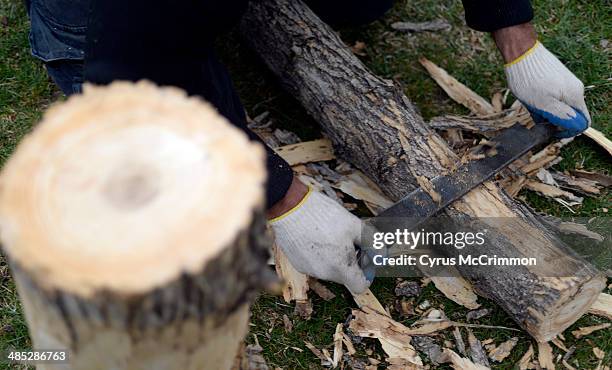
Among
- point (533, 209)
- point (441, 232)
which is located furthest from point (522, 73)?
point (441, 232)

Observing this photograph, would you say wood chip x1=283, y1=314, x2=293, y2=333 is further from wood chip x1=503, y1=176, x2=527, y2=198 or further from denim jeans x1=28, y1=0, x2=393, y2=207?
wood chip x1=503, y1=176, x2=527, y2=198

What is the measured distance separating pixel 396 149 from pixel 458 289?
0.67 metres

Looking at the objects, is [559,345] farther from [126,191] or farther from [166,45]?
[126,191]

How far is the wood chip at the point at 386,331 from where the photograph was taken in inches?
105

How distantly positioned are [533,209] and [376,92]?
0.95 m

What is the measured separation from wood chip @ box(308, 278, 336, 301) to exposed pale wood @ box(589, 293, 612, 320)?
1.09 meters

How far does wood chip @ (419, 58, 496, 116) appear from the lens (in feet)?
11.5

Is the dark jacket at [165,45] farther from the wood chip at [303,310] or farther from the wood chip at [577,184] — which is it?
the wood chip at [577,184]

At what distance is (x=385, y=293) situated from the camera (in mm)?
2898

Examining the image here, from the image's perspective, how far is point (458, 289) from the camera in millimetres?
2871

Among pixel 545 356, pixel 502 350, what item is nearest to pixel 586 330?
pixel 545 356

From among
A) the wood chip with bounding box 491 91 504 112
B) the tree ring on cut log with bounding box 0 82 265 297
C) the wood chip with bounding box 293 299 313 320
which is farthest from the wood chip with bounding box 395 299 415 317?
the tree ring on cut log with bounding box 0 82 265 297

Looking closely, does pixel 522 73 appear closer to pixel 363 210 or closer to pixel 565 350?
pixel 363 210

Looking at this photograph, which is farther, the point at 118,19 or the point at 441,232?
the point at 441,232
